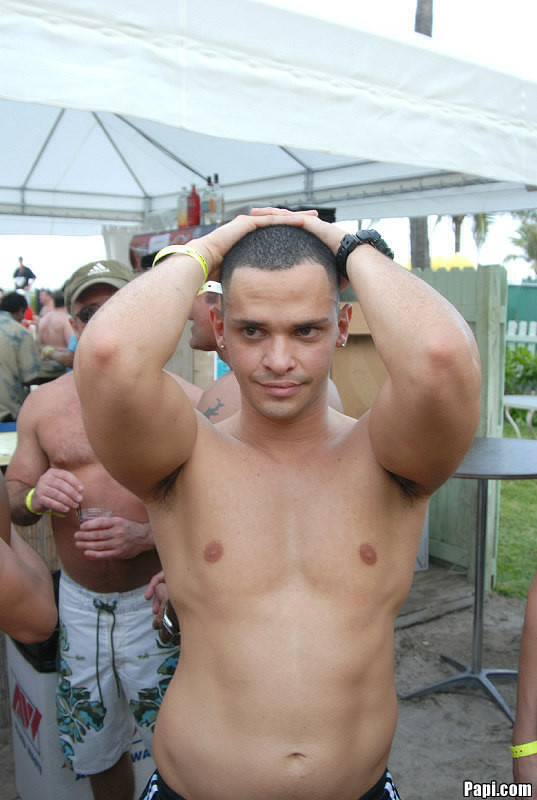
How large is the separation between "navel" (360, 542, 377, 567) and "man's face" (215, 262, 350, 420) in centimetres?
34

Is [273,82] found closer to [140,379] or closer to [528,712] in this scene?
[140,379]

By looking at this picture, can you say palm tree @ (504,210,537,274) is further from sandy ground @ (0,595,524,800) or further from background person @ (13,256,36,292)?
sandy ground @ (0,595,524,800)

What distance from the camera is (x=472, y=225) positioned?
33.6m

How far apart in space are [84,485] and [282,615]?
1.27 metres

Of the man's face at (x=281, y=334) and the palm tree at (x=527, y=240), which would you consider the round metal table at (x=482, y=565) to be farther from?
the palm tree at (x=527, y=240)

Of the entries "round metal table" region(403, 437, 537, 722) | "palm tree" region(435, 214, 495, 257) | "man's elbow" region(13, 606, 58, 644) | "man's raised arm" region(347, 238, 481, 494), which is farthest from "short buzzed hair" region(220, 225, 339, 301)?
"palm tree" region(435, 214, 495, 257)

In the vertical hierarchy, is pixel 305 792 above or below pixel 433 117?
below

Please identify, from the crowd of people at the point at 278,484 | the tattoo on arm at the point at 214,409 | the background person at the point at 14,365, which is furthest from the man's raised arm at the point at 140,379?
the background person at the point at 14,365

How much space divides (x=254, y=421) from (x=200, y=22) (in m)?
1.46

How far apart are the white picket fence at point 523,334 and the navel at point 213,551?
12059 millimetres

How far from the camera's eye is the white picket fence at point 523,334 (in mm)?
12517

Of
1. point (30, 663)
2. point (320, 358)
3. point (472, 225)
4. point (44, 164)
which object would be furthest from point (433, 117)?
point (472, 225)

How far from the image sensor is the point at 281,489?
1582mm

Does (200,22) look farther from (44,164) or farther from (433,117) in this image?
(44,164)
